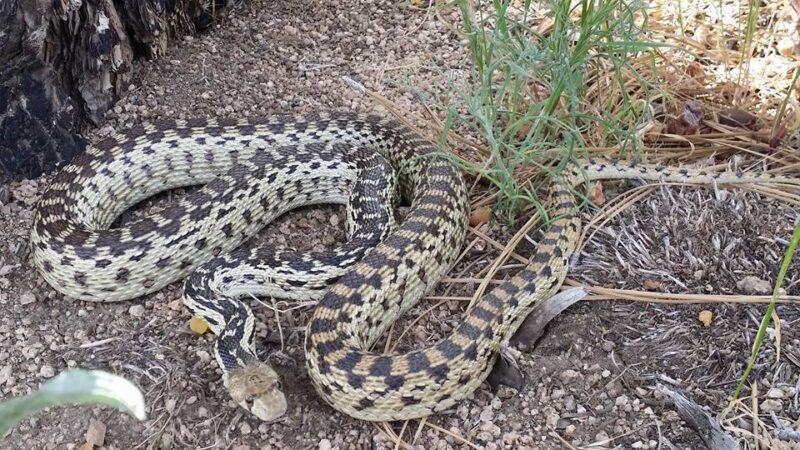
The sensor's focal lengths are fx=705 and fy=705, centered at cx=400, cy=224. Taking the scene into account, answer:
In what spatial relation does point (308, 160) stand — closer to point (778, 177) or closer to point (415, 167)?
point (415, 167)

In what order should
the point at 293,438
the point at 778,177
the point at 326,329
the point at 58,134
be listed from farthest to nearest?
1. the point at 58,134
2. the point at 778,177
3. the point at 326,329
4. the point at 293,438

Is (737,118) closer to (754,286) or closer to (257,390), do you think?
(754,286)

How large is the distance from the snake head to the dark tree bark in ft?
7.80

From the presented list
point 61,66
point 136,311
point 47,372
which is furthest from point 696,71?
point 47,372

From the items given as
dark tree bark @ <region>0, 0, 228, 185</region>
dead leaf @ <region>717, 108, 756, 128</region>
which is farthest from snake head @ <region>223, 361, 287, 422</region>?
dead leaf @ <region>717, 108, 756, 128</region>

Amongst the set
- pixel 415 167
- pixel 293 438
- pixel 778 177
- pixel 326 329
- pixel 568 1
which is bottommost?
pixel 293 438

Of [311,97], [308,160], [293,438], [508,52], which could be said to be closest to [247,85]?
[311,97]

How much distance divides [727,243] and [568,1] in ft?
5.14

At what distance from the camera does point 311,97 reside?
17.7ft

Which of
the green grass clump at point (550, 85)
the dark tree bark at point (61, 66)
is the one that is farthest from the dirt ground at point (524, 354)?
the green grass clump at point (550, 85)

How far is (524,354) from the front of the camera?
369cm

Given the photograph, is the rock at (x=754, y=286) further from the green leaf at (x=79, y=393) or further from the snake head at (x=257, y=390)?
the green leaf at (x=79, y=393)

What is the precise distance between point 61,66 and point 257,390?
2.78 metres

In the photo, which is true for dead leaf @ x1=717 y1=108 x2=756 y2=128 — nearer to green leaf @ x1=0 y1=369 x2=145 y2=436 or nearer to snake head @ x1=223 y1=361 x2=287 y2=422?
snake head @ x1=223 y1=361 x2=287 y2=422
